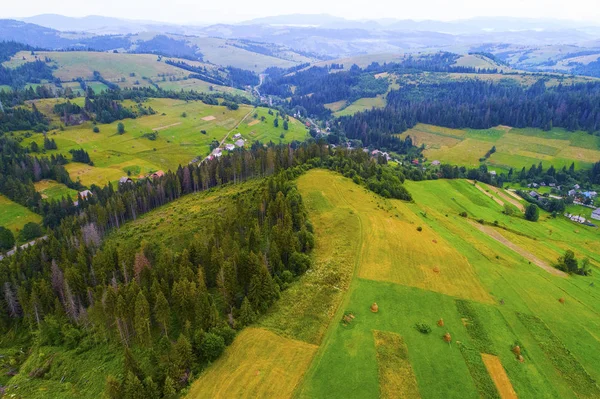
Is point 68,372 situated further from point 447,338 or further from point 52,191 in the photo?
point 52,191

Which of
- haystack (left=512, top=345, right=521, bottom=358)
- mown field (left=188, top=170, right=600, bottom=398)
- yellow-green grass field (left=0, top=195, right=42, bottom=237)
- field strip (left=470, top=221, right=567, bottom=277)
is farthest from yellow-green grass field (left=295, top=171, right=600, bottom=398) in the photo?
yellow-green grass field (left=0, top=195, right=42, bottom=237)


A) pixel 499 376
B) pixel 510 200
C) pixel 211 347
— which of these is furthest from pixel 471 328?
pixel 510 200

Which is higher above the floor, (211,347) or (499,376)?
(211,347)

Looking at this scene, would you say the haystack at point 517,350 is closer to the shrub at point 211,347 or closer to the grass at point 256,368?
the grass at point 256,368

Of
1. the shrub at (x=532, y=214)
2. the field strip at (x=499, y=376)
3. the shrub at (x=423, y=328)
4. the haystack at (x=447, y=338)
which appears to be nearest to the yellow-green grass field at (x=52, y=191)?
the shrub at (x=423, y=328)

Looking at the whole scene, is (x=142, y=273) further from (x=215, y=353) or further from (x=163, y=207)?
(x=163, y=207)

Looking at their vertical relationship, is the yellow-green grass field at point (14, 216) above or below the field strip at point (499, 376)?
below

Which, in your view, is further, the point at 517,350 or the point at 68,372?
the point at 68,372
